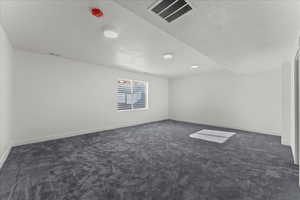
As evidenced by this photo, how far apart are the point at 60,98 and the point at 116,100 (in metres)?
1.73

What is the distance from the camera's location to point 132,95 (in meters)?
5.30

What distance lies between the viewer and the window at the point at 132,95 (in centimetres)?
488

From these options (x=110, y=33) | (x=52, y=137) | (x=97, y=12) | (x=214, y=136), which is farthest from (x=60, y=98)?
(x=214, y=136)

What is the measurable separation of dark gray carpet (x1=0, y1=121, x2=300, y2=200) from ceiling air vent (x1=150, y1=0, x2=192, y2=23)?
6.79 ft

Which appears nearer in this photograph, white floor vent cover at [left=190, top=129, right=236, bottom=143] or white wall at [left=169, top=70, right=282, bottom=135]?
white floor vent cover at [left=190, top=129, right=236, bottom=143]

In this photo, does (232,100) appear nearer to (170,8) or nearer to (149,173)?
(149,173)

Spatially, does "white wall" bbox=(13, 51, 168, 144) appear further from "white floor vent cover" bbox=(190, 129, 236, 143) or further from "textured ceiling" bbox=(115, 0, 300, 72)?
"textured ceiling" bbox=(115, 0, 300, 72)

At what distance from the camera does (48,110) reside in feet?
10.6

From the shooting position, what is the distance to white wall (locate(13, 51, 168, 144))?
2.91 metres

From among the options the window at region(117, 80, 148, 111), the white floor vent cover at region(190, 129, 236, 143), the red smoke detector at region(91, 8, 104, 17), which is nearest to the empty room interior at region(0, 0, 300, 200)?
the red smoke detector at region(91, 8, 104, 17)

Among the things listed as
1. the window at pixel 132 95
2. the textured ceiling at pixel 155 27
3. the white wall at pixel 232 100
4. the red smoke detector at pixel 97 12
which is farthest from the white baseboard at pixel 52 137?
the white wall at pixel 232 100

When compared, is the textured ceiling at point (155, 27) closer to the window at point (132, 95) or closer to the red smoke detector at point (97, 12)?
the red smoke detector at point (97, 12)

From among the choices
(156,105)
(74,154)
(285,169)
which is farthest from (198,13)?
(156,105)

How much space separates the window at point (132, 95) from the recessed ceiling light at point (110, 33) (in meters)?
2.77
